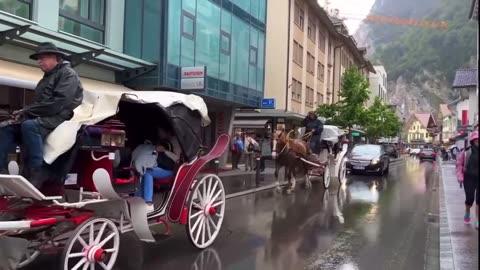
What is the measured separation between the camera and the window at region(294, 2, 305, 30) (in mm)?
38625

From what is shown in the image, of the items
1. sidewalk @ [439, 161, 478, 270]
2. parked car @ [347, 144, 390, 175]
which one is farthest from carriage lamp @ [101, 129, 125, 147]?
parked car @ [347, 144, 390, 175]

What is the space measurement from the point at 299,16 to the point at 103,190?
35601 millimetres

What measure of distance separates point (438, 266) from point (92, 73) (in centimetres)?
1190

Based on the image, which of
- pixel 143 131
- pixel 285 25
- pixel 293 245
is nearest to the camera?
pixel 143 131

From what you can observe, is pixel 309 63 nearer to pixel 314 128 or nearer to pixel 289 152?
pixel 314 128

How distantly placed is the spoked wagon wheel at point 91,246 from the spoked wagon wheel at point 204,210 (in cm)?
154

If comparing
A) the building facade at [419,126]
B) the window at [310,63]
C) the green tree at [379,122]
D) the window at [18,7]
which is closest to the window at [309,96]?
the window at [310,63]

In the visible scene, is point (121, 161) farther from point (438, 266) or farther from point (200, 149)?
point (438, 266)

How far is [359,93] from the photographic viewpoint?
37344mm

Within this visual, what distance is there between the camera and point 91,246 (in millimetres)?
5605

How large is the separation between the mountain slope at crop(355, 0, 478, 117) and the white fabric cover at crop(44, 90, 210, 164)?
75244 millimetres

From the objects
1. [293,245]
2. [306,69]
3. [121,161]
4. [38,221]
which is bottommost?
[293,245]

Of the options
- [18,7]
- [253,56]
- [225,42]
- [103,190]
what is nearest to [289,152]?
[225,42]

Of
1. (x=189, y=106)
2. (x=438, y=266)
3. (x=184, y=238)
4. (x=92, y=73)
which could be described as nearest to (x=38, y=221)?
(x=189, y=106)
